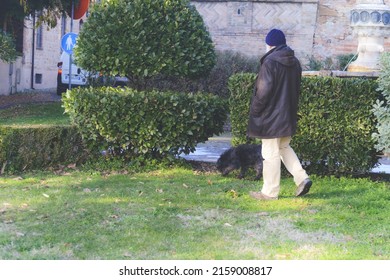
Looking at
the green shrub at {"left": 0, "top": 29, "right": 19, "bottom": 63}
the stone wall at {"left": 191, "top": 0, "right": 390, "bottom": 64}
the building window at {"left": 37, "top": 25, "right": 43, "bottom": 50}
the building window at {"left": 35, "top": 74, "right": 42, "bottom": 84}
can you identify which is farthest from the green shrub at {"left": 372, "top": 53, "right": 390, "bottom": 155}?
the building window at {"left": 37, "top": 25, "right": 43, "bottom": 50}

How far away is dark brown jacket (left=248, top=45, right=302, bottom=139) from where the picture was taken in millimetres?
9438

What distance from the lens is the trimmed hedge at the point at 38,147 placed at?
11625mm

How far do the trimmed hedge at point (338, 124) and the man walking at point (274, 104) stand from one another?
181 centimetres

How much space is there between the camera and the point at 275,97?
949cm

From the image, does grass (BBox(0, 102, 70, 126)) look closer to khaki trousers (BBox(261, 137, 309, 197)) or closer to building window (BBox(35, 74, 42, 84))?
khaki trousers (BBox(261, 137, 309, 197))

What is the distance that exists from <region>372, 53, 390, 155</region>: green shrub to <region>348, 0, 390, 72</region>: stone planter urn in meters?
1.89

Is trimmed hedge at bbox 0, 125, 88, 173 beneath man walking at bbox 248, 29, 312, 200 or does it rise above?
beneath

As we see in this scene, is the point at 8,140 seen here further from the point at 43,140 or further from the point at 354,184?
the point at 354,184

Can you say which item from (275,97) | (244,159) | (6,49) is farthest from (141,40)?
(6,49)

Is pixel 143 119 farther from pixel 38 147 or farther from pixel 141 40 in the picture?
pixel 38 147

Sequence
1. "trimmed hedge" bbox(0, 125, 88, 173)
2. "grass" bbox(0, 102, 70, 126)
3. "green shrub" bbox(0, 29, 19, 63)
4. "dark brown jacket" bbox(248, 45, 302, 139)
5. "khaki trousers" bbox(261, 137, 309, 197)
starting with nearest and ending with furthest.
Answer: "dark brown jacket" bbox(248, 45, 302, 139), "khaki trousers" bbox(261, 137, 309, 197), "trimmed hedge" bbox(0, 125, 88, 173), "grass" bbox(0, 102, 70, 126), "green shrub" bbox(0, 29, 19, 63)

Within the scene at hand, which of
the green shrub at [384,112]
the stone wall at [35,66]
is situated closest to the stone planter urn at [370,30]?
the green shrub at [384,112]

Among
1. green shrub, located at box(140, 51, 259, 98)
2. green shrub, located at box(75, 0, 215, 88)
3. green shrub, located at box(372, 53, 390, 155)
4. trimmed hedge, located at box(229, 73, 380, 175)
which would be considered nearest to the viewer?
green shrub, located at box(372, 53, 390, 155)

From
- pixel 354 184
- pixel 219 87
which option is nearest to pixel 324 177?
pixel 354 184
